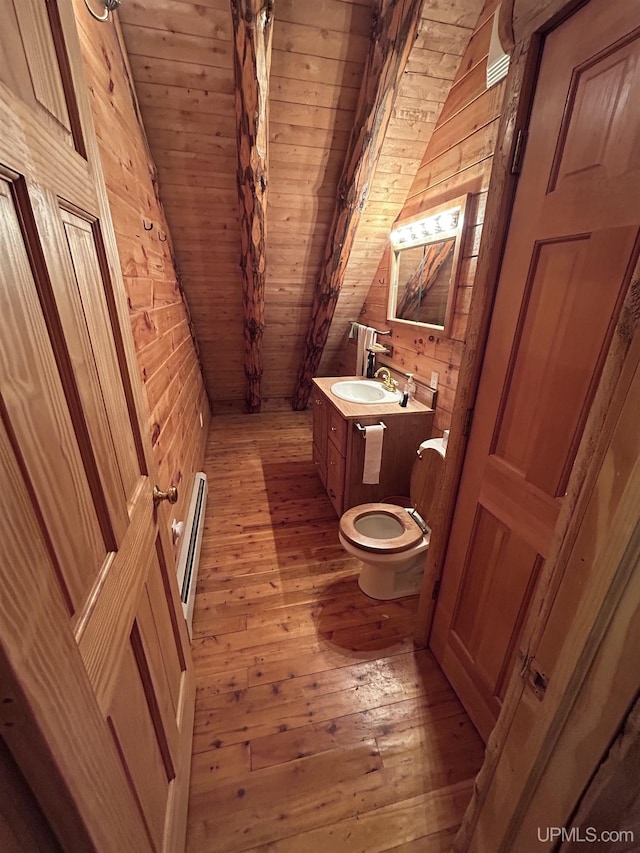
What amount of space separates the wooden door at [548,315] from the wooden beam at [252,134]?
129cm

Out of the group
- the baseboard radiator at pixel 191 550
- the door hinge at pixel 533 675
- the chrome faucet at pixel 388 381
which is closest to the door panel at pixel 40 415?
the door hinge at pixel 533 675

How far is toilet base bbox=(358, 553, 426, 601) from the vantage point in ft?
5.99

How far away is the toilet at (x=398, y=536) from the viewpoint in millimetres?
1698

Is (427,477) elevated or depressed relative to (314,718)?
elevated

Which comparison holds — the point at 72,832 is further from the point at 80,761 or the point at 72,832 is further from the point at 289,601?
the point at 289,601

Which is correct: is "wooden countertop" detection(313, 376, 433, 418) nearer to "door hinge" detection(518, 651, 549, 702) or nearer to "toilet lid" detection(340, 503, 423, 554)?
"toilet lid" detection(340, 503, 423, 554)

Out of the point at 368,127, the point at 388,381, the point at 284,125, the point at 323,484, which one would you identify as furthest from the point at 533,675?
the point at 284,125

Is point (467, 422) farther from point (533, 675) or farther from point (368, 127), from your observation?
point (368, 127)

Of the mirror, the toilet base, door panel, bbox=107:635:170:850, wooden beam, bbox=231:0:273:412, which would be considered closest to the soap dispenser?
the mirror

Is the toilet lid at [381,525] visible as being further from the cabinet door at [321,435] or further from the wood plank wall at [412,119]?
the wood plank wall at [412,119]

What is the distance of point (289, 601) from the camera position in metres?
1.85

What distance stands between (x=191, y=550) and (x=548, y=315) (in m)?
1.97

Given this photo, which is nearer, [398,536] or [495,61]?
[495,61]

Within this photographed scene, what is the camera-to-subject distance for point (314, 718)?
1338mm
